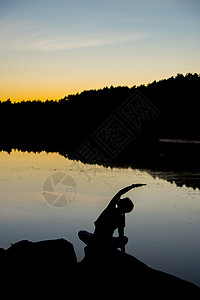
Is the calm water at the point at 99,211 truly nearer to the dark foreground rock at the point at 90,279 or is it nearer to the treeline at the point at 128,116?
the dark foreground rock at the point at 90,279

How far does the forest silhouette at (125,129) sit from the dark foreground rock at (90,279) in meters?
16.8

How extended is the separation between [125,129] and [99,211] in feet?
118

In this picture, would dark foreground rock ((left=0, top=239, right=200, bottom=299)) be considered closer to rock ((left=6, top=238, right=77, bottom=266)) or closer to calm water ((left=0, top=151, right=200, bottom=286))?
rock ((left=6, top=238, right=77, bottom=266))

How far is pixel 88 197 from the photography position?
43.9 ft

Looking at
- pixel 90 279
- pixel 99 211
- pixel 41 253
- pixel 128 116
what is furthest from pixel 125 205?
pixel 128 116

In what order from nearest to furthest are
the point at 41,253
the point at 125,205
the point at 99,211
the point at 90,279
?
the point at 125,205, the point at 90,279, the point at 41,253, the point at 99,211

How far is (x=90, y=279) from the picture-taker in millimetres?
4980

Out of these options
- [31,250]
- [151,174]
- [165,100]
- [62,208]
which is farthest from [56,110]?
[31,250]

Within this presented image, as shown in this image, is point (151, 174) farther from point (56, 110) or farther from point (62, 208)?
point (56, 110)

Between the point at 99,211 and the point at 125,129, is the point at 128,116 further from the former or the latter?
the point at 99,211

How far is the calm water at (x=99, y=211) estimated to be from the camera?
8.23 meters

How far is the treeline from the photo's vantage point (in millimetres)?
43656

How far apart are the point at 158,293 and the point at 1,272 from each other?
185cm

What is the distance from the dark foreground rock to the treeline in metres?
25.5
